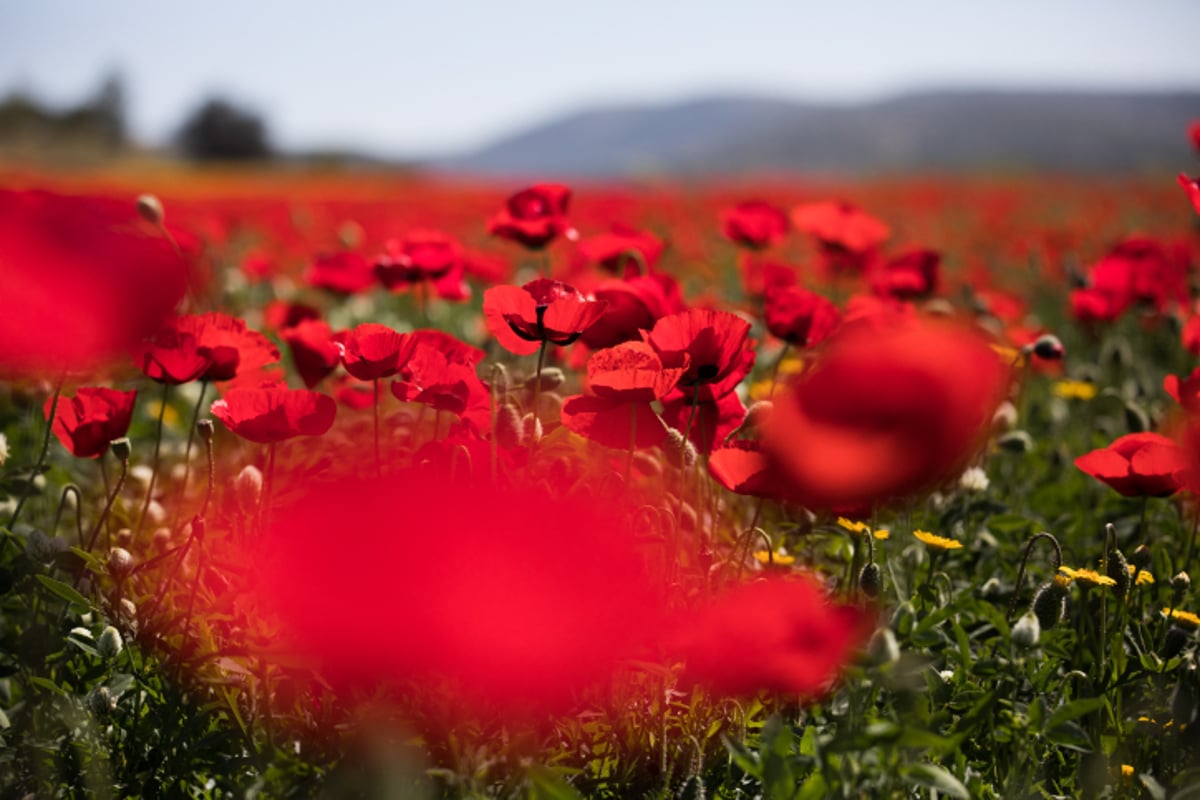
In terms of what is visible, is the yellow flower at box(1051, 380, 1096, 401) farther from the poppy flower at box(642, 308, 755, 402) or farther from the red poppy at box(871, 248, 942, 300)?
the poppy flower at box(642, 308, 755, 402)

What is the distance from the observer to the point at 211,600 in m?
1.51

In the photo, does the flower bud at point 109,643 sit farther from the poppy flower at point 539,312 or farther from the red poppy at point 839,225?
the red poppy at point 839,225

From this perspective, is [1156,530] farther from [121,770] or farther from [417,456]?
[121,770]

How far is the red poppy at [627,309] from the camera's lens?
58.7 inches

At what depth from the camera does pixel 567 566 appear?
716 mm

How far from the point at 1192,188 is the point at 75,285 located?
1.68 meters

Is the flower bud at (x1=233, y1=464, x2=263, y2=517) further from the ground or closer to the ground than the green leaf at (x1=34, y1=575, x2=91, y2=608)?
further from the ground

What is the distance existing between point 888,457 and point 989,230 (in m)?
8.24

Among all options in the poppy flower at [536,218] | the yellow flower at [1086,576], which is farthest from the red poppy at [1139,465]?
the poppy flower at [536,218]

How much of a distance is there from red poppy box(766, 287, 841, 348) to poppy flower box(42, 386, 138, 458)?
1.02 metres

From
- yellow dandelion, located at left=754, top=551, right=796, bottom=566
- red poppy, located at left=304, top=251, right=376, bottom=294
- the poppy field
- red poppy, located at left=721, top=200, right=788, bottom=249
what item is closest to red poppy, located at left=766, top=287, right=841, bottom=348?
the poppy field

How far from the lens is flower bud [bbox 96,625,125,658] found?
4.27ft

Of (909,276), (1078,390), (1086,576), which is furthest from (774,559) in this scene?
(1078,390)

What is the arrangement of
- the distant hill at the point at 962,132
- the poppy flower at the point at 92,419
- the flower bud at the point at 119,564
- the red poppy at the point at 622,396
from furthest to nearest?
the distant hill at the point at 962,132
the poppy flower at the point at 92,419
the flower bud at the point at 119,564
the red poppy at the point at 622,396
